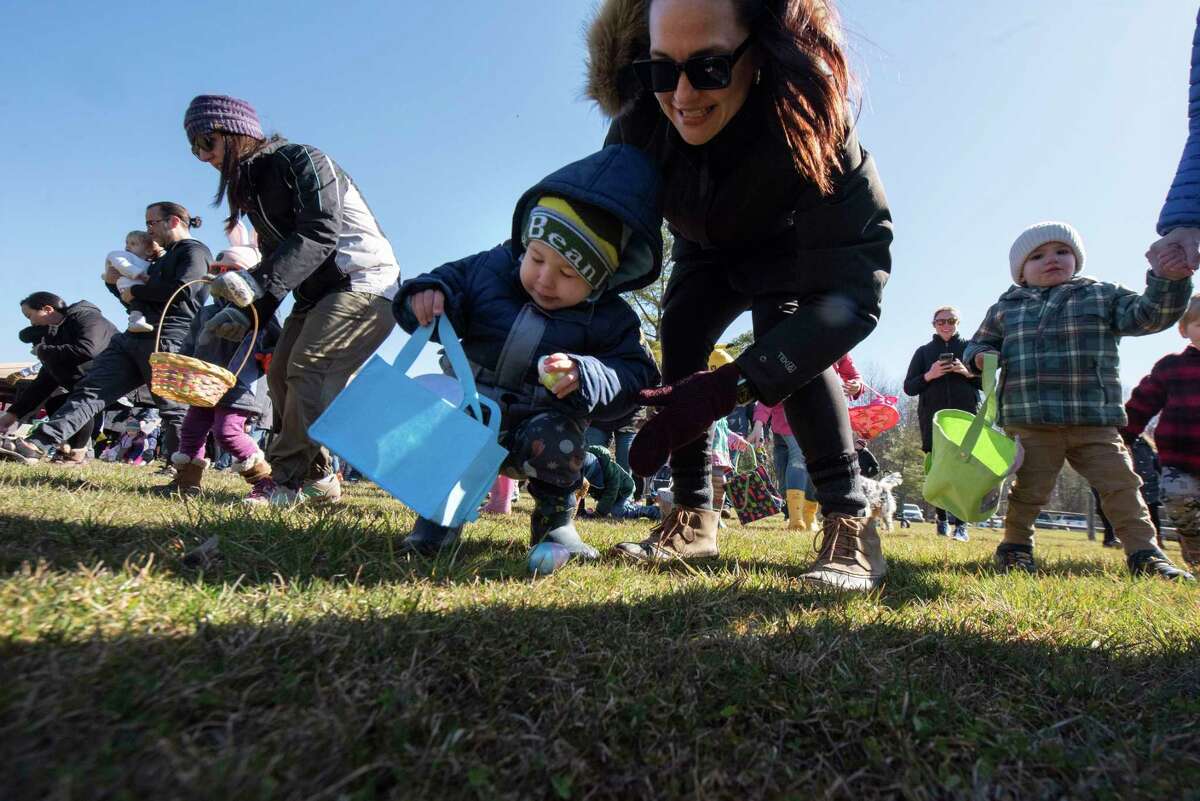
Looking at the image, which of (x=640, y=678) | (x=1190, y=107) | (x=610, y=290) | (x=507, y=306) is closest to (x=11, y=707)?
(x=640, y=678)

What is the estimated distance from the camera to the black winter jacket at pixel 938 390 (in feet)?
20.9

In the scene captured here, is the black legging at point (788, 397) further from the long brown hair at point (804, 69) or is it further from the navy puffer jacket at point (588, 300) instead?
→ the long brown hair at point (804, 69)

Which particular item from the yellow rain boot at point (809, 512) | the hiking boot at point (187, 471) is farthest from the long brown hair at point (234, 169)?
the yellow rain boot at point (809, 512)

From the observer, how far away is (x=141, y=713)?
803 mm

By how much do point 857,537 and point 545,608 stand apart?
127 centimetres

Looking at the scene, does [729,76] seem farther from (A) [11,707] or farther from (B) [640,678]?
(A) [11,707]

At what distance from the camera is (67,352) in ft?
19.8

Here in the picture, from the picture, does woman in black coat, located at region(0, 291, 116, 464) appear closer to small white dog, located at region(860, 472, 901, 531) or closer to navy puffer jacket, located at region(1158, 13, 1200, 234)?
navy puffer jacket, located at region(1158, 13, 1200, 234)

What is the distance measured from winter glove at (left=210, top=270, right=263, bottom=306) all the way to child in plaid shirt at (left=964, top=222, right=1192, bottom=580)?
12.0 ft

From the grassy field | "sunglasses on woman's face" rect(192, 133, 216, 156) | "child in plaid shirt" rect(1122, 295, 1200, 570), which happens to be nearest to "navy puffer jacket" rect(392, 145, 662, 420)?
the grassy field

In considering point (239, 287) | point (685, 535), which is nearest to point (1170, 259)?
point (685, 535)

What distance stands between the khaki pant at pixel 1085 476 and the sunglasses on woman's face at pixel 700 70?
9.22 feet

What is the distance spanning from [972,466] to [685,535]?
1.42m

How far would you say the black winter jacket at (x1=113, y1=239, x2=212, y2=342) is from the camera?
466 cm
